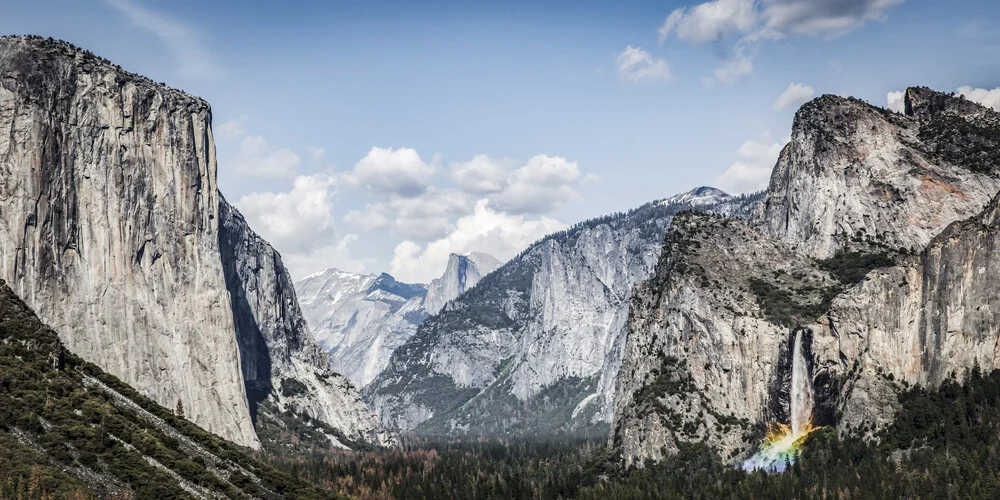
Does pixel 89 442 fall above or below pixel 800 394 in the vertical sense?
below

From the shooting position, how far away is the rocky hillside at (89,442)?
70125mm

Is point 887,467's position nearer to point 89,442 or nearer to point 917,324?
point 917,324

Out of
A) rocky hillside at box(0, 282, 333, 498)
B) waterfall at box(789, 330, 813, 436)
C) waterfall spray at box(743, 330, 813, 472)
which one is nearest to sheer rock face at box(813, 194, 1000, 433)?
waterfall at box(789, 330, 813, 436)

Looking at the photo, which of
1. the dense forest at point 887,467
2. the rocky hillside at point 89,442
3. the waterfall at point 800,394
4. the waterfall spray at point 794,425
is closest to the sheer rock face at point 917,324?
the dense forest at point 887,467

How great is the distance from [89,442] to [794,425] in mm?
149446

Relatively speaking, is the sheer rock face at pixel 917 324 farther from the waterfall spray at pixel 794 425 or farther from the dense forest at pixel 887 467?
the waterfall spray at pixel 794 425

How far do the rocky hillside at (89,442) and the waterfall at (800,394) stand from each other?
121 metres

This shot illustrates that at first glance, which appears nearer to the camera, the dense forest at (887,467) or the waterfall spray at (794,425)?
the dense forest at (887,467)

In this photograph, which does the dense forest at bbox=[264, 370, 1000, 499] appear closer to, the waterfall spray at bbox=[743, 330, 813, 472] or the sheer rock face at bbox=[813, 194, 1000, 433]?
A: the sheer rock face at bbox=[813, 194, 1000, 433]

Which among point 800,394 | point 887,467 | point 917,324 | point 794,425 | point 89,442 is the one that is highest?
point 917,324

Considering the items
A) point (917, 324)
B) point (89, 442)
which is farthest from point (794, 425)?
point (89, 442)

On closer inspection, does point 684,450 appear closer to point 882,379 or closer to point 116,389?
point 882,379

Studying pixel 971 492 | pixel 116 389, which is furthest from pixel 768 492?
pixel 116 389

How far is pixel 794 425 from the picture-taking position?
19425 centimetres
